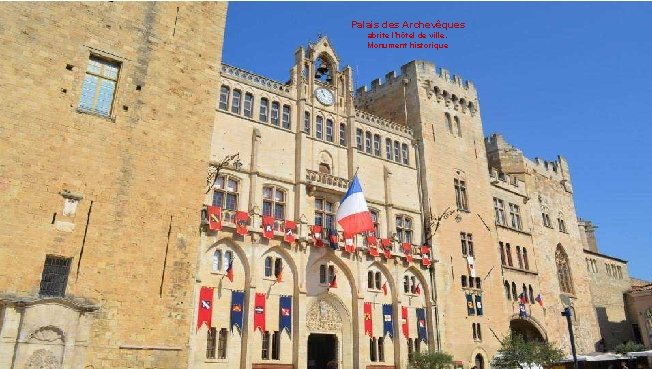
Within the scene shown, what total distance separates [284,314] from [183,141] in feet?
35.7

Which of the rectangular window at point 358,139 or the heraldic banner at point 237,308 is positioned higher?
the rectangular window at point 358,139

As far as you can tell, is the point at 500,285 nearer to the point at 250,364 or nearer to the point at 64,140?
the point at 250,364

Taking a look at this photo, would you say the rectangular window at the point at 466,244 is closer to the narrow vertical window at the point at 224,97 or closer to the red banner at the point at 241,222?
the red banner at the point at 241,222

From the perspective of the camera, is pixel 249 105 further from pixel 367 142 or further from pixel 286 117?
pixel 367 142

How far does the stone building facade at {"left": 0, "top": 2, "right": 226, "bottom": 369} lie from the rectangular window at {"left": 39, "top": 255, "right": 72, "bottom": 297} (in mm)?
27

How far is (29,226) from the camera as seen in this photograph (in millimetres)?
12883

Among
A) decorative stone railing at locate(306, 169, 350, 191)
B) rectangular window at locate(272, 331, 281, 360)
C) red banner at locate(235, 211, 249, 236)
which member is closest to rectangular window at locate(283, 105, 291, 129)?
decorative stone railing at locate(306, 169, 350, 191)

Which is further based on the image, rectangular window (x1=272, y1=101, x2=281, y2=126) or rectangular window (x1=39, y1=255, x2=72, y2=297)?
rectangular window (x1=272, y1=101, x2=281, y2=126)

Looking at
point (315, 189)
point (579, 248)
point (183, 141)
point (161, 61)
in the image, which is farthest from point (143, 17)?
point (579, 248)

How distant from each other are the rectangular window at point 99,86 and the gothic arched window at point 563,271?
3739 centimetres

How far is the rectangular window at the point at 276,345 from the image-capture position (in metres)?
22.7

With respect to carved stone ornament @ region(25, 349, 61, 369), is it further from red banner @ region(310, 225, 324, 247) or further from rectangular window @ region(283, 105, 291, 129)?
rectangular window @ region(283, 105, 291, 129)

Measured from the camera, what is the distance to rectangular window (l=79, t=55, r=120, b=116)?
589 inches

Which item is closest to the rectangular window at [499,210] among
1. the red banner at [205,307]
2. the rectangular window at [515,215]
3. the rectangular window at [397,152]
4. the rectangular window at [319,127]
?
the rectangular window at [515,215]
